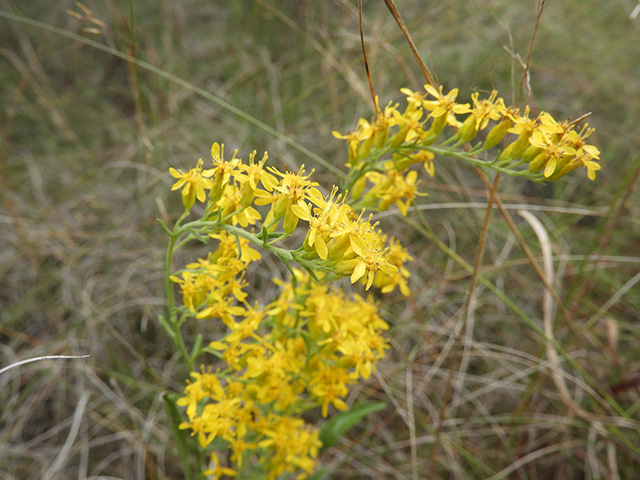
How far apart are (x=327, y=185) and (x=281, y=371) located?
1.60m

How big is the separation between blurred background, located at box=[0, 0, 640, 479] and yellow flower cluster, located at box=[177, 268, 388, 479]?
0.45 m

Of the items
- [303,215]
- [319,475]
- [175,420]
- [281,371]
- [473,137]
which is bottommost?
[319,475]

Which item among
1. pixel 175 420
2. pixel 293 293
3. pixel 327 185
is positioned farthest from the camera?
pixel 327 185

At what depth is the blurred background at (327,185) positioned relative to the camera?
89.3 inches

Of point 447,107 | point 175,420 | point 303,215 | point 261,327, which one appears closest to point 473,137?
point 447,107

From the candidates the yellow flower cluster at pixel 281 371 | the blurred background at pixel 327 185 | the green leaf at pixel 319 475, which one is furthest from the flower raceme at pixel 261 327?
the blurred background at pixel 327 185

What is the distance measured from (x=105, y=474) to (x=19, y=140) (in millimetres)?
2360

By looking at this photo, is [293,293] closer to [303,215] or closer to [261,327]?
[261,327]

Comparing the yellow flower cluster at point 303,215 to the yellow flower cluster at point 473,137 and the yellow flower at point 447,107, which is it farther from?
the yellow flower at point 447,107

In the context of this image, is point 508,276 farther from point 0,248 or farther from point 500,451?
point 0,248

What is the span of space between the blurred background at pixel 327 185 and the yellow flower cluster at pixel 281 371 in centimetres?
45

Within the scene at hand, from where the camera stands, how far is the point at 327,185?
→ 2.92 m

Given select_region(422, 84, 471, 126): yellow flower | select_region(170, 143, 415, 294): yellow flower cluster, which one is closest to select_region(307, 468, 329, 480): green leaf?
select_region(170, 143, 415, 294): yellow flower cluster

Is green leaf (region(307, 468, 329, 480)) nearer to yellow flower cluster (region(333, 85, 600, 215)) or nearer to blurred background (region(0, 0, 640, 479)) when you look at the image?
blurred background (region(0, 0, 640, 479))
